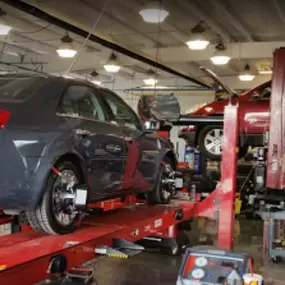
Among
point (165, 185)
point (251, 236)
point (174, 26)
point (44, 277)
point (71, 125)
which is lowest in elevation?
point (251, 236)

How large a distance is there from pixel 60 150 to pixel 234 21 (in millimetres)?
8644

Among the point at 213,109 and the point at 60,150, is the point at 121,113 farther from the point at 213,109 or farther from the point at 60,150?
the point at 213,109

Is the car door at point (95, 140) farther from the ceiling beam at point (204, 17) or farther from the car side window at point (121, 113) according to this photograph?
the ceiling beam at point (204, 17)

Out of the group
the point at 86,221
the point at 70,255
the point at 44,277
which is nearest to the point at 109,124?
the point at 86,221

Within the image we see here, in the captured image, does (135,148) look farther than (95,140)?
Yes

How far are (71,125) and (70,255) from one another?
3.23ft

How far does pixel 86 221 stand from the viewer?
4254mm

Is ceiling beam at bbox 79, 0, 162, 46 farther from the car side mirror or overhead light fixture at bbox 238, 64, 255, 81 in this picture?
the car side mirror

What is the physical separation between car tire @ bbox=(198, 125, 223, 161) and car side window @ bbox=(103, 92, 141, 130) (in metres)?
6.04

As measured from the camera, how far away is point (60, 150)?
3389mm

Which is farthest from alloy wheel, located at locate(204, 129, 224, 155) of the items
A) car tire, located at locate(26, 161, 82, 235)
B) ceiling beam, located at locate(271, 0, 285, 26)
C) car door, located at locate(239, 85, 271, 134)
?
car tire, located at locate(26, 161, 82, 235)

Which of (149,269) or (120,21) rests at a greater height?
(120,21)

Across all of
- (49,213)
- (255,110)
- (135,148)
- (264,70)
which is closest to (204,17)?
(255,110)

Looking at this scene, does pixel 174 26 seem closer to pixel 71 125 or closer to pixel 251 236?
pixel 251 236
